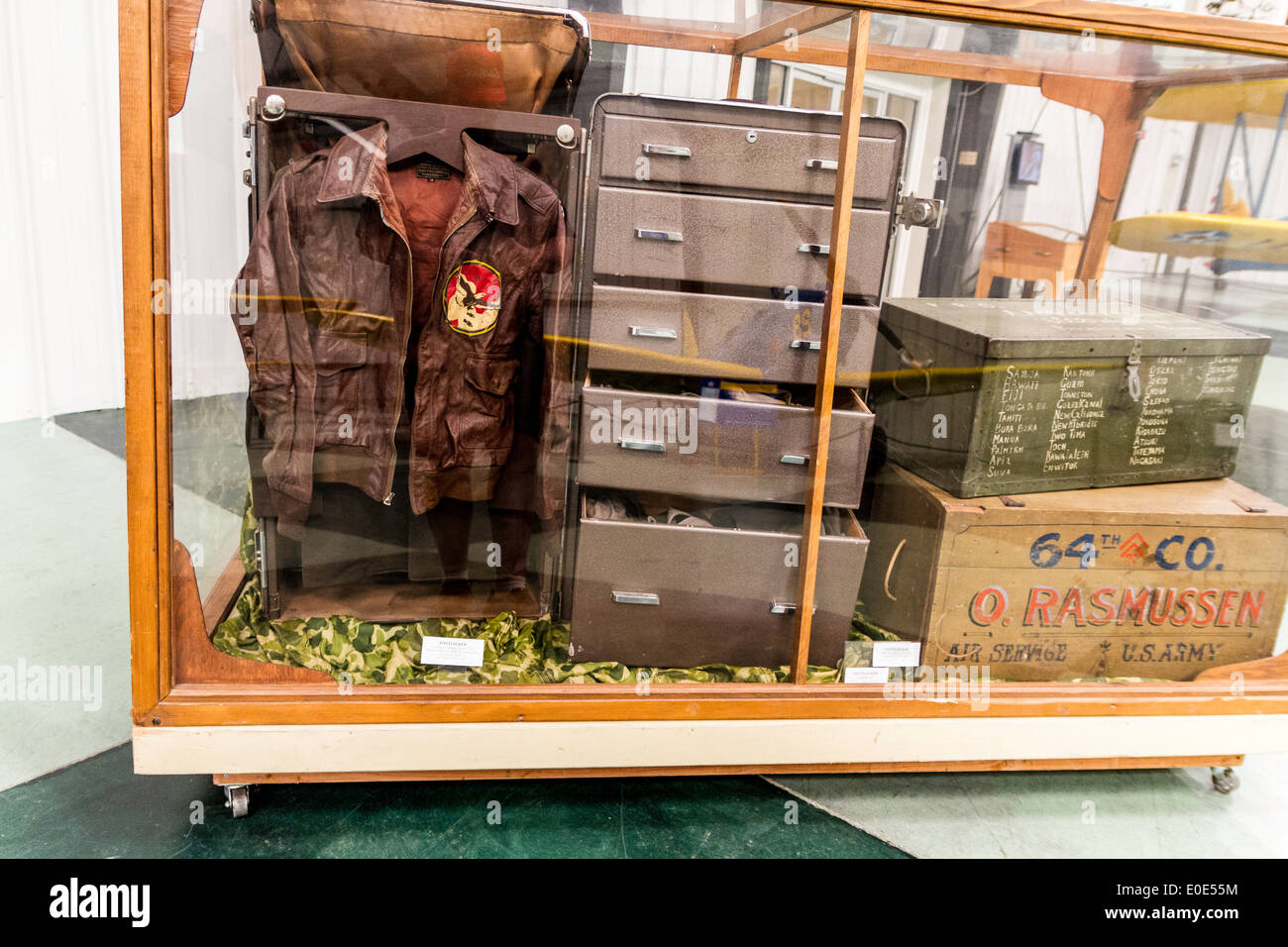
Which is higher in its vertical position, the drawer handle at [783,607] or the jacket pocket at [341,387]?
the jacket pocket at [341,387]

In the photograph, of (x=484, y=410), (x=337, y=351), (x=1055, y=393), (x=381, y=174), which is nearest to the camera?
(x=381, y=174)

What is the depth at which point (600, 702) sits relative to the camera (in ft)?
6.32

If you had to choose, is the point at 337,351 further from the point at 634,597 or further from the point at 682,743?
the point at 682,743

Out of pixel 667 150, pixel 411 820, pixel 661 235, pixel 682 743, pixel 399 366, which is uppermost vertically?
pixel 667 150

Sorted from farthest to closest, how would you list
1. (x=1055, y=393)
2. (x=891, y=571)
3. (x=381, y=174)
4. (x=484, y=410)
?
1. (x=891, y=571)
2. (x=1055, y=393)
3. (x=484, y=410)
4. (x=381, y=174)

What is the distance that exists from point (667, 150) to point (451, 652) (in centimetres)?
119

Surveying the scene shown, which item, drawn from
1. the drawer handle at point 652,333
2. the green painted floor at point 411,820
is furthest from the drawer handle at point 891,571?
the drawer handle at point 652,333

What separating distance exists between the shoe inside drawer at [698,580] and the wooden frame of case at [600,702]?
69mm

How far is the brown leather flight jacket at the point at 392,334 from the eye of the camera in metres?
1.84

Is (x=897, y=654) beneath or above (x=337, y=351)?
beneath

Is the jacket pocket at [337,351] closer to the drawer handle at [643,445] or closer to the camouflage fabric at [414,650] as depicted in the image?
the camouflage fabric at [414,650]

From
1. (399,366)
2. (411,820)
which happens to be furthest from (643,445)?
(411,820)
